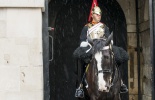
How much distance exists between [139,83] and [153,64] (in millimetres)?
3613

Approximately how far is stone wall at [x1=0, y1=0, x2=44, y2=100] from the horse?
834 mm

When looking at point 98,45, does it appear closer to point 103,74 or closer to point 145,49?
point 103,74

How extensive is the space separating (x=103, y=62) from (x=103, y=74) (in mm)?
194

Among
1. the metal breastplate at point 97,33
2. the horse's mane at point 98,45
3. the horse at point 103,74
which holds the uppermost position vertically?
the metal breastplate at point 97,33

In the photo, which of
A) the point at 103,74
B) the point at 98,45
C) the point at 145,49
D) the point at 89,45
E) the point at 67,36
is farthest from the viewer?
the point at 67,36

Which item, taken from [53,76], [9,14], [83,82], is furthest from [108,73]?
[53,76]

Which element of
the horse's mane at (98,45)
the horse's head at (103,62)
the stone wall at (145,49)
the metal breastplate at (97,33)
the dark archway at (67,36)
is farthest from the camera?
the dark archway at (67,36)

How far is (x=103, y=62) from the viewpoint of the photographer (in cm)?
771

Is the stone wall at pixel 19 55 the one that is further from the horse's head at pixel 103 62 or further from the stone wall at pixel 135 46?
the stone wall at pixel 135 46

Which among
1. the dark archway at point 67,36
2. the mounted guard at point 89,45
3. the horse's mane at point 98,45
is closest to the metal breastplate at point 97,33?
the mounted guard at point 89,45

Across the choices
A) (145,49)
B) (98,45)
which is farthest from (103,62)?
(145,49)

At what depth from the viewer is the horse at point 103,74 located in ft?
25.1

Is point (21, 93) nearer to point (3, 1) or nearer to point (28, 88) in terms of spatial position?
point (28, 88)

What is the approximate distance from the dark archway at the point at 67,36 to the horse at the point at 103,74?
4089 millimetres
